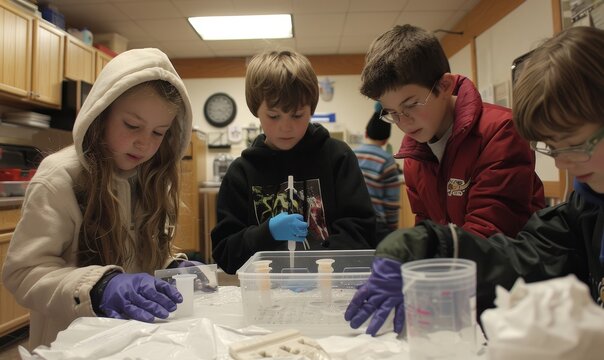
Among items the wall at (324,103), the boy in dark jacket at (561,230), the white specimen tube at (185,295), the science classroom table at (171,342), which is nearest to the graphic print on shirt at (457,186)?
the boy in dark jacket at (561,230)

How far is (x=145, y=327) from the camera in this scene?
75cm

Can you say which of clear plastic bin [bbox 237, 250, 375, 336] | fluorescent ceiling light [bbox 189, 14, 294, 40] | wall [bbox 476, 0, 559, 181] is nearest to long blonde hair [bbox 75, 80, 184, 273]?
clear plastic bin [bbox 237, 250, 375, 336]

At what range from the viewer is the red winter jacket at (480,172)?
105 cm

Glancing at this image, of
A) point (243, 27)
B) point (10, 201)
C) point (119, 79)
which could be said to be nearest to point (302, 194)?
point (119, 79)

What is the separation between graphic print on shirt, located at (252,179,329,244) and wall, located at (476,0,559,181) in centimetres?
195

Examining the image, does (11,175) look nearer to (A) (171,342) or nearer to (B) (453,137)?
(A) (171,342)

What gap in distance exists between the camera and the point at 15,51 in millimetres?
3041

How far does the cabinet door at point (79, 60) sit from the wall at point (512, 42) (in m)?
3.64

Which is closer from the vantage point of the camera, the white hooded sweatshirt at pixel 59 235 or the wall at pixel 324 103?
the white hooded sweatshirt at pixel 59 235

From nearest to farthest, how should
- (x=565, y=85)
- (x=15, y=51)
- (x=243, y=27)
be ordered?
(x=565, y=85) → (x=15, y=51) → (x=243, y=27)

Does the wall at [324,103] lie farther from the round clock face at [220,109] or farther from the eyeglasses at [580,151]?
the eyeglasses at [580,151]

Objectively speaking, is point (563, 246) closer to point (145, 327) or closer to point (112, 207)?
point (145, 327)

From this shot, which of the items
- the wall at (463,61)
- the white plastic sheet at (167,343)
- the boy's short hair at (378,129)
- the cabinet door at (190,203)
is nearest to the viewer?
the white plastic sheet at (167,343)

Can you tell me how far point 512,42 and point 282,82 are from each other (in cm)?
280
